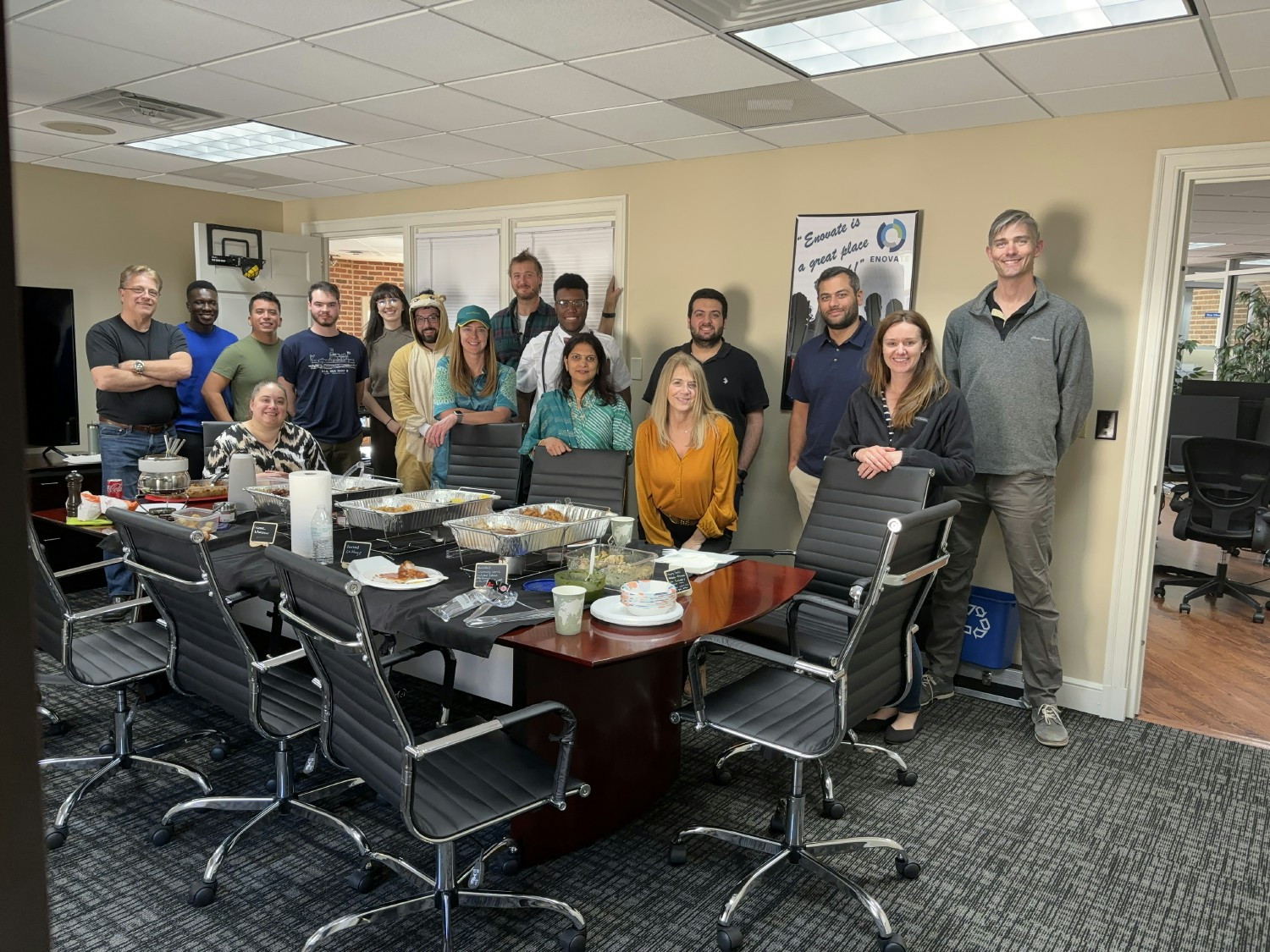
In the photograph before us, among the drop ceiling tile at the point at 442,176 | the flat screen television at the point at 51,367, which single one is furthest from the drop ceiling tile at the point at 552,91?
the flat screen television at the point at 51,367

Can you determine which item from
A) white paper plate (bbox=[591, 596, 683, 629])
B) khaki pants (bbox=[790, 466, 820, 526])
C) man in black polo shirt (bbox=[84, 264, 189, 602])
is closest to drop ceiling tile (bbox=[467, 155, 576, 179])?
man in black polo shirt (bbox=[84, 264, 189, 602])

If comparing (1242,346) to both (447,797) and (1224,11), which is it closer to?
(1224,11)

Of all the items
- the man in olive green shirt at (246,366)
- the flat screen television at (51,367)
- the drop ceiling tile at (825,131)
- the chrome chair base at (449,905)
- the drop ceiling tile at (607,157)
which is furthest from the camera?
the flat screen television at (51,367)

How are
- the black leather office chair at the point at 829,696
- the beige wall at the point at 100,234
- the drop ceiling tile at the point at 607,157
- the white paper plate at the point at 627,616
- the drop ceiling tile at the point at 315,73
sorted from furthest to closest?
the beige wall at the point at 100,234 < the drop ceiling tile at the point at 607,157 < the drop ceiling tile at the point at 315,73 < the white paper plate at the point at 627,616 < the black leather office chair at the point at 829,696

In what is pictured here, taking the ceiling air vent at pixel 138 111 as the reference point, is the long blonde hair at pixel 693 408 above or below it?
below

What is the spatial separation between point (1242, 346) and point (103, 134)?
956 cm

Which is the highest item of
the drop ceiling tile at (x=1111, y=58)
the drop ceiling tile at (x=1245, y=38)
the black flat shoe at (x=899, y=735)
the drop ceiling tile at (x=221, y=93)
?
the drop ceiling tile at (x=1111, y=58)

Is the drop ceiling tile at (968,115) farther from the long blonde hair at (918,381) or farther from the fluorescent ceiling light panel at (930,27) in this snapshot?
the long blonde hair at (918,381)

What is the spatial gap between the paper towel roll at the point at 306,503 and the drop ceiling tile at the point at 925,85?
2.44m

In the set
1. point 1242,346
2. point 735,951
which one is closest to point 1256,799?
point 735,951

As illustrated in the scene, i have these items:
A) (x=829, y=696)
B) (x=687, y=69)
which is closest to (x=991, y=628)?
(x=829, y=696)

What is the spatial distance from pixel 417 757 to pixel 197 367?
4346 mm

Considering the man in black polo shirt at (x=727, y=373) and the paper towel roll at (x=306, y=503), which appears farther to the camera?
the man in black polo shirt at (x=727, y=373)

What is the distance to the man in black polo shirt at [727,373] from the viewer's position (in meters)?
4.43
